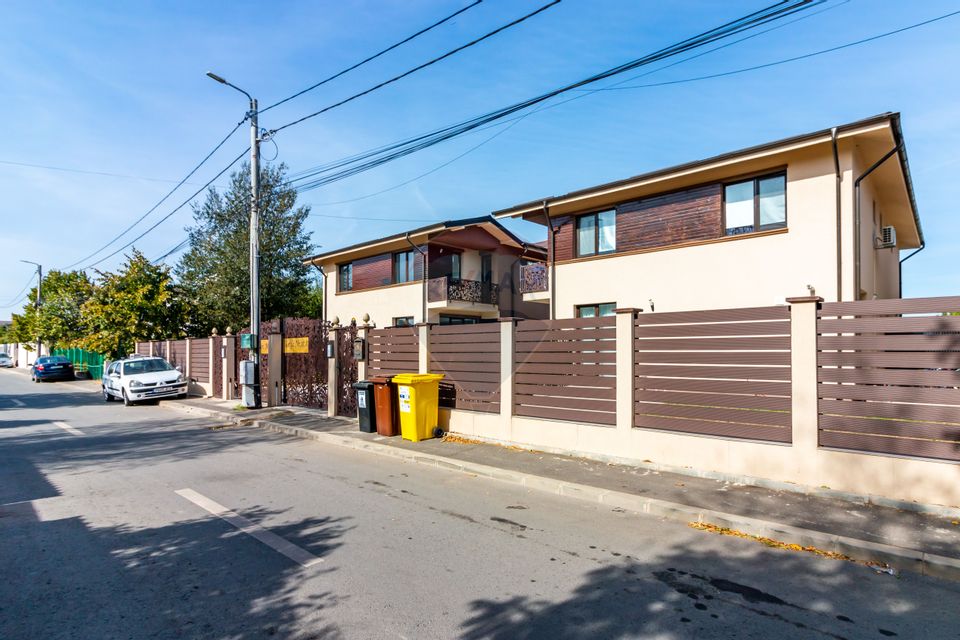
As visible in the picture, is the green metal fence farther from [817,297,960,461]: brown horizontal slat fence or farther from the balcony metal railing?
[817,297,960,461]: brown horizontal slat fence

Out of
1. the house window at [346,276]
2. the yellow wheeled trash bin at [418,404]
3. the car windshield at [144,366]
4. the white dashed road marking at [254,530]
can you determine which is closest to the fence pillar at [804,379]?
the white dashed road marking at [254,530]

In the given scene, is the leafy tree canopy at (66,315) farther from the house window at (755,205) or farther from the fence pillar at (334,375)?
the house window at (755,205)

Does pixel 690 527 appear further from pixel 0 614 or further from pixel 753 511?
pixel 0 614

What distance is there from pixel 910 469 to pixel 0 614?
8.19 m

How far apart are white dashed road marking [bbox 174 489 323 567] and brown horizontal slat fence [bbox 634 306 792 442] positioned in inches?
203

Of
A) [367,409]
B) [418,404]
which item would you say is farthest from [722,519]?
[367,409]

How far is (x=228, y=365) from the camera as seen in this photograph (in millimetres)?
18859

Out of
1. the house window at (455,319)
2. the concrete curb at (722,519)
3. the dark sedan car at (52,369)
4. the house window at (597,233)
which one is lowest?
the dark sedan car at (52,369)

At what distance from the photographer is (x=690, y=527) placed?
5664mm

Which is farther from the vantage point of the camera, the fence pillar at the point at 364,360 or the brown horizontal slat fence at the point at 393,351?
the fence pillar at the point at 364,360

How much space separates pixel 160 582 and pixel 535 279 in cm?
1632

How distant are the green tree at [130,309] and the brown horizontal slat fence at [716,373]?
2620 centimetres

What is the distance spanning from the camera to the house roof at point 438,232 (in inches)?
A: 931

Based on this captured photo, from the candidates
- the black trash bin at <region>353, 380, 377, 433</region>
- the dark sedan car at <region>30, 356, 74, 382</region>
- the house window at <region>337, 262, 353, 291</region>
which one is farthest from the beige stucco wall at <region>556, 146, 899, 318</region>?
the dark sedan car at <region>30, 356, 74, 382</region>
